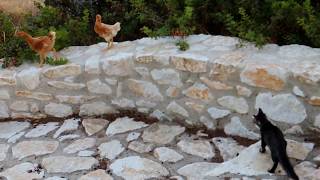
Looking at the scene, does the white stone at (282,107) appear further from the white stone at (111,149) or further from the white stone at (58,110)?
the white stone at (58,110)

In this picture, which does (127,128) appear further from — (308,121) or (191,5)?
(308,121)

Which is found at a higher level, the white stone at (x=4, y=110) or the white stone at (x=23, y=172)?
the white stone at (x=4, y=110)

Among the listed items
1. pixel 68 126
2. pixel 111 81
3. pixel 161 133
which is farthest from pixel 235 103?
pixel 68 126

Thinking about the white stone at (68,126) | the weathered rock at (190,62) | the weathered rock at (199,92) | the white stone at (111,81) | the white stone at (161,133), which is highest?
the weathered rock at (190,62)

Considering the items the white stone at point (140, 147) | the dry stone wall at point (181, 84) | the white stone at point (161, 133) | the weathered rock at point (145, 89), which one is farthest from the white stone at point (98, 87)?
the white stone at point (140, 147)

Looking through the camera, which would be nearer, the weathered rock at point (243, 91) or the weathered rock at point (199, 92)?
the weathered rock at point (243, 91)

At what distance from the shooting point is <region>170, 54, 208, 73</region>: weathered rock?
4645 millimetres

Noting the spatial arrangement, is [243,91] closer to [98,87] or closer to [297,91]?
[297,91]

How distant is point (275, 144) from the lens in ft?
12.4

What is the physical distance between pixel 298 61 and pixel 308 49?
0.25 meters

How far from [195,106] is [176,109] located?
0.23 meters

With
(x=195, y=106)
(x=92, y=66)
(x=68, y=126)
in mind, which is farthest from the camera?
(x=68, y=126)

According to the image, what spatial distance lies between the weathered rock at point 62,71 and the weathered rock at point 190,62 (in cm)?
105

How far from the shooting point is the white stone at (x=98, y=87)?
17.3ft
